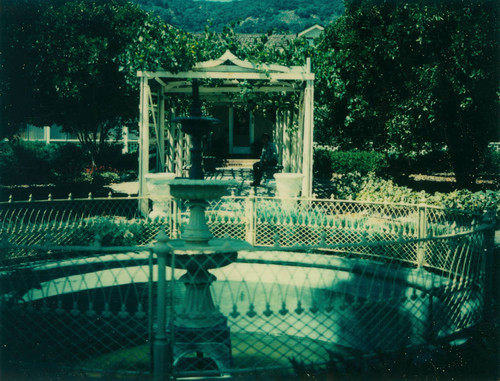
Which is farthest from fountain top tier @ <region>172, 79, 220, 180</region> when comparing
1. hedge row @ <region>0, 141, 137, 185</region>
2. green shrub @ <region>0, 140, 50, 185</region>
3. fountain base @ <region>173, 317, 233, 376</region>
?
green shrub @ <region>0, 140, 50, 185</region>

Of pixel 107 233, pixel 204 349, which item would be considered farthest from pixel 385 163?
pixel 204 349

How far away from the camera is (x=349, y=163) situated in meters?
23.4

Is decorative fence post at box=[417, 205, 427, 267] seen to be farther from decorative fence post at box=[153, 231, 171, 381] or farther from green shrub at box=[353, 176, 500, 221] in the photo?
decorative fence post at box=[153, 231, 171, 381]

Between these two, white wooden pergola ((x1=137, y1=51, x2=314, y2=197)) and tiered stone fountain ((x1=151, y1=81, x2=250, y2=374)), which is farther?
white wooden pergola ((x1=137, y1=51, x2=314, y2=197))

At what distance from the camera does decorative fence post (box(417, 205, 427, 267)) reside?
815cm

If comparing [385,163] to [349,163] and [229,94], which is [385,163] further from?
[229,94]

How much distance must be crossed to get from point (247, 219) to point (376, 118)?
9.52m

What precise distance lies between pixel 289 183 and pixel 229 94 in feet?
19.6

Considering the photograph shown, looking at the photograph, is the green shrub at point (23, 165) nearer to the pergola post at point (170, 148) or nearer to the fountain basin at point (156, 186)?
the pergola post at point (170, 148)

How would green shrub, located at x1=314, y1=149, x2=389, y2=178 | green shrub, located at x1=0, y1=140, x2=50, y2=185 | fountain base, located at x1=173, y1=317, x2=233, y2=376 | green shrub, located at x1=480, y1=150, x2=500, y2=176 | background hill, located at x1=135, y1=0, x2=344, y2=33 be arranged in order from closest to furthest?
1. fountain base, located at x1=173, y1=317, x2=233, y2=376
2. green shrub, located at x1=0, y1=140, x2=50, y2=185
3. green shrub, located at x1=480, y1=150, x2=500, y2=176
4. green shrub, located at x1=314, y1=149, x2=389, y2=178
5. background hill, located at x1=135, y1=0, x2=344, y2=33

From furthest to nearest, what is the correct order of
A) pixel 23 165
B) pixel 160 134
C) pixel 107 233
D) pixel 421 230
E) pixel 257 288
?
1. pixel 23 165
2. pixel 160 134
3. pixel 107 233
4. pixel 421 230
5. pixel 257 288

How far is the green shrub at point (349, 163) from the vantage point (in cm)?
2267

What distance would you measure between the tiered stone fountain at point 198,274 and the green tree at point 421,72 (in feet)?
25.4

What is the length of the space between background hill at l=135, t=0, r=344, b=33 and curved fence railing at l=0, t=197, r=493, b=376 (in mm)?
91461
